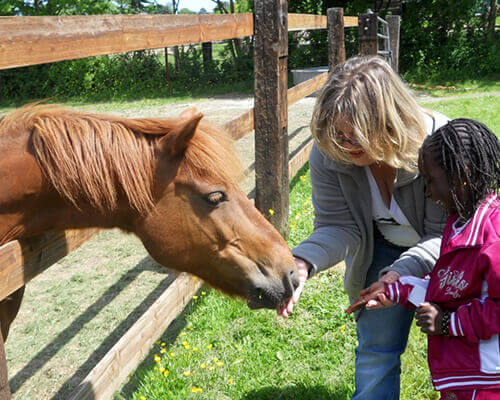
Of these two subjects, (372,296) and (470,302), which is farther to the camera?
(372,296)

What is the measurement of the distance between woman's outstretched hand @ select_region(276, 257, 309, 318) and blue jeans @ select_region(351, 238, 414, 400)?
1.30 ft

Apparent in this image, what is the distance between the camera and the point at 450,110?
35.6 feet

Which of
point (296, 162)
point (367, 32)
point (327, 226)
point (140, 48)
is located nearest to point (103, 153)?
point (140, 48)

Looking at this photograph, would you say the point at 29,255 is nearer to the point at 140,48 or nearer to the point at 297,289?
the point at 297,289

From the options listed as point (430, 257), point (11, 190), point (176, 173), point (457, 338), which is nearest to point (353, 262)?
point (430, 257)

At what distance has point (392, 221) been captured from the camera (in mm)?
2174

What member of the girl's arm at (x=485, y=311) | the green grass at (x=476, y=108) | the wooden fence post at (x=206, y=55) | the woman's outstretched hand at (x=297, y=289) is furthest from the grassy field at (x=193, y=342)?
the wooden fence post at (x=206, y=55)

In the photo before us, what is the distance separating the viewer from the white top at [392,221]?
2.11 m

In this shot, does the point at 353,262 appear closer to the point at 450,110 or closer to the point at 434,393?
the point at 434,393

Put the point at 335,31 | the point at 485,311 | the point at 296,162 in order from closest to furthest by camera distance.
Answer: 1. the point at 485,311
2. the point at 296,162
3. the point at 335,31

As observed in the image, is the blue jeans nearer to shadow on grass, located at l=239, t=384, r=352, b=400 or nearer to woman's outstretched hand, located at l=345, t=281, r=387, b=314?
woman's outstretched hand, located at l=345, t=281, r=387, b=314

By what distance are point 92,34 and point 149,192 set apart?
80cm

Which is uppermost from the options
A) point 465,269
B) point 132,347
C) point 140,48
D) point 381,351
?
point 140,48

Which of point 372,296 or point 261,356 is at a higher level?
point 372,296
